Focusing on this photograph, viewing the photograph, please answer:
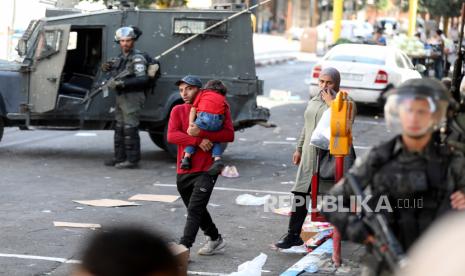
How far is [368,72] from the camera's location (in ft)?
64.7

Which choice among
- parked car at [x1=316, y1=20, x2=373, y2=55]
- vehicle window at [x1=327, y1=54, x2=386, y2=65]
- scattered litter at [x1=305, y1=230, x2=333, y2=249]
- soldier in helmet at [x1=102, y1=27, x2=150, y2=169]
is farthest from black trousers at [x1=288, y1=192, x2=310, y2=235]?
parked car at [x1=316, y1=20, x2=373, y2=55]

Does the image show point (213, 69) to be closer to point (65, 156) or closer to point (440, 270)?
point (65, 156)

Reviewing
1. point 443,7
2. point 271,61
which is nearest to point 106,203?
point 271,61

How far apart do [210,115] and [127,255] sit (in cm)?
549

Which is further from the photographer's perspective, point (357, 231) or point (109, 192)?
point (109, 192)

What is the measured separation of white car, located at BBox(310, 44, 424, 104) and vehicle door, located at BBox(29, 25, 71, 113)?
295 inches

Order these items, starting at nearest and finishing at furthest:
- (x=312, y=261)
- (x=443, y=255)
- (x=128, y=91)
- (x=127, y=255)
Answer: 1. (x=127, y=255)
2. (x=443, y=255)
3. (x=312, y=261)
4. (x=128, y=91)

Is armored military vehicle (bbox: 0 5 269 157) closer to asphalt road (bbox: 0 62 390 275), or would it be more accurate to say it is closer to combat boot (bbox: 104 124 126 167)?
combat boot (bbox: 104 124 126 167)

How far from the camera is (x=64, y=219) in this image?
9.83 m

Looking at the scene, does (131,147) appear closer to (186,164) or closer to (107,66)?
(107,66)

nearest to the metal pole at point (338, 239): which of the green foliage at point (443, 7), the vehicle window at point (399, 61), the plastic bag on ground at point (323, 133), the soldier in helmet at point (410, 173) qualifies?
the plastic bag on ground at point (323, 133)

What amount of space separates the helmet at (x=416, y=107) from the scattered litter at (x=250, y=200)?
6.67m

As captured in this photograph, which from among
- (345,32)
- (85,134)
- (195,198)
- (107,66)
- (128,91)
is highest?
(107,66)

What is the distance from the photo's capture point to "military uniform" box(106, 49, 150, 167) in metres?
12.8
